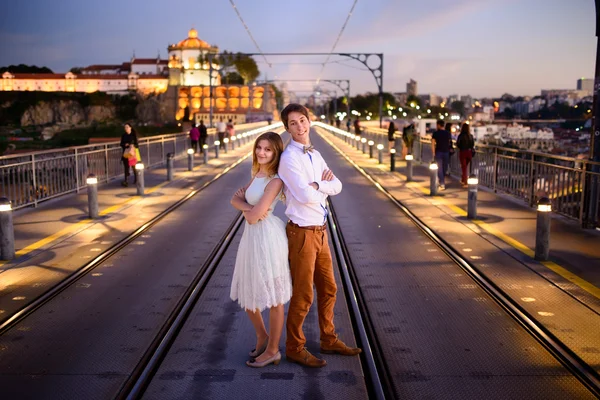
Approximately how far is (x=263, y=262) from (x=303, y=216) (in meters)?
0.47

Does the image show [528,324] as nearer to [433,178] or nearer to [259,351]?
[259,351]

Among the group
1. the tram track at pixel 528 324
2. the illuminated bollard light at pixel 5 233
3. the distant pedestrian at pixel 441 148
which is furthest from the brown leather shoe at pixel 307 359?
the distant pedestrian at pixel 441 148

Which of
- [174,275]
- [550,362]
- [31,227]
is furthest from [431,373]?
[31,227]

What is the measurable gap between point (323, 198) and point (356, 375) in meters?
1.42

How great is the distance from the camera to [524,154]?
16828 millimetres

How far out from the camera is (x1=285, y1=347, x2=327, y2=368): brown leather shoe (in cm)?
580

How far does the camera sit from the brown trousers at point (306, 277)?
5.62 m

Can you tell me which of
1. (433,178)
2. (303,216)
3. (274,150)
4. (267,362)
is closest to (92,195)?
(433,178)

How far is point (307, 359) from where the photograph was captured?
5.82 meters

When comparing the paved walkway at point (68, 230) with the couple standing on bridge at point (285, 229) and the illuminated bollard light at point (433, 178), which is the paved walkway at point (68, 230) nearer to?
the couple standing on bridge at point (285, 229)

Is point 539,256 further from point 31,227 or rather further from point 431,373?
point 31,227

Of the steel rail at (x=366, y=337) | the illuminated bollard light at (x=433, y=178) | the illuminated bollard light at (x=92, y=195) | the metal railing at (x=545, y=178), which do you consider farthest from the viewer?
the illuminated bollard light at (x=433, y=178)

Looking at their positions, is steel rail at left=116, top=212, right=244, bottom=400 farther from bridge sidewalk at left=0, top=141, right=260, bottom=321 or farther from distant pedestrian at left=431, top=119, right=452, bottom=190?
distant pedestrian at left=431, top=119, right=452, bottom=190

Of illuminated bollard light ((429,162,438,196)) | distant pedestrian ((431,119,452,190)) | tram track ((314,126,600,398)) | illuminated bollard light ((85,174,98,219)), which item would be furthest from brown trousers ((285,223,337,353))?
distant pedestrian ((431,119,452,190))
